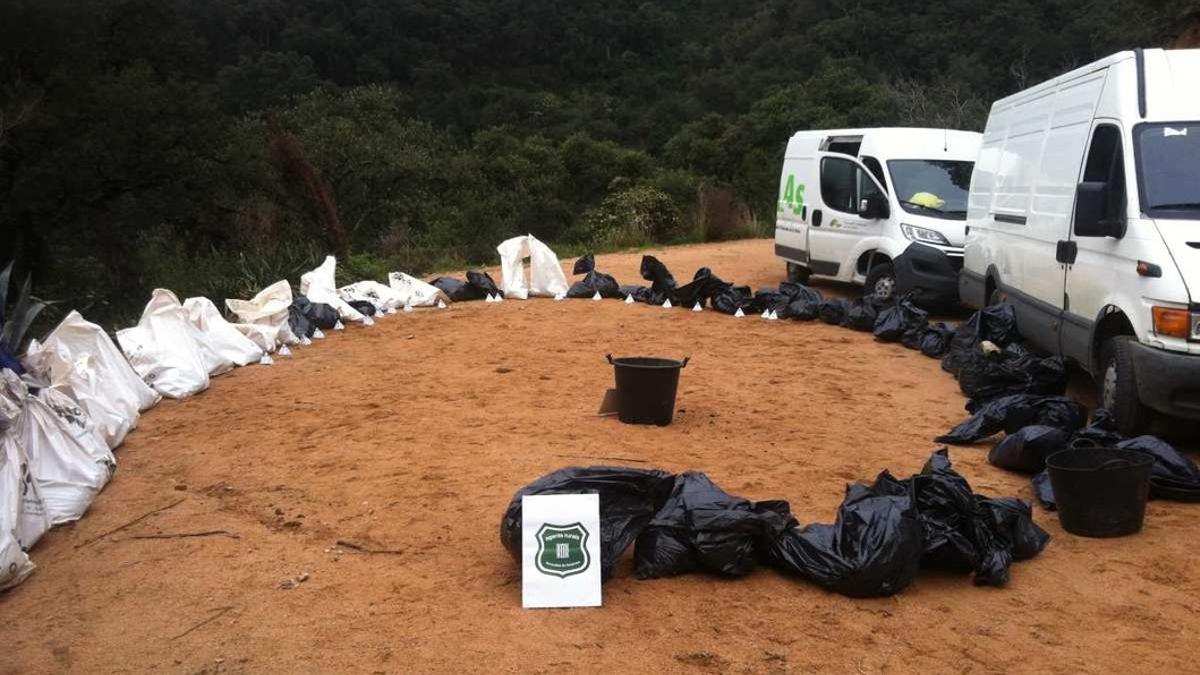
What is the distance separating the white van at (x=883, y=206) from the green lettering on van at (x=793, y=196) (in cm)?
3

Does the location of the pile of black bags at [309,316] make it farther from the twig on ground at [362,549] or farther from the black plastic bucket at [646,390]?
the twig on ground at [362,549]

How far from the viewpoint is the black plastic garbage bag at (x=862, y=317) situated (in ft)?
37.1

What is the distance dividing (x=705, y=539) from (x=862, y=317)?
723cm

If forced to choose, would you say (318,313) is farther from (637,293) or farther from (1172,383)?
(1172,383)

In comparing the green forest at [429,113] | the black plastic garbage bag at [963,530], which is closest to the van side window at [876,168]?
the green forest at [429,113]

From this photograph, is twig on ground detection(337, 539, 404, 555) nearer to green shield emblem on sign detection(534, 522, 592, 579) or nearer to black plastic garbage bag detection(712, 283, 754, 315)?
green shield emblem on sign detection(534, 522, 592, 579)

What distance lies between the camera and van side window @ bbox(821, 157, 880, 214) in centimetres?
1299

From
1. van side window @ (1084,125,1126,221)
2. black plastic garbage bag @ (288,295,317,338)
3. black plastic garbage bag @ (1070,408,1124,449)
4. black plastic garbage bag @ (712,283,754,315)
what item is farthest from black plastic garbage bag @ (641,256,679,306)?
black plastic garbage bag @ (1070,408,1124,449)

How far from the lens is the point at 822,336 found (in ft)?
36.3

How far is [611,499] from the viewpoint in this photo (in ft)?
15.3

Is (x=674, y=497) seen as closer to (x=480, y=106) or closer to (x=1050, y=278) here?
(x=1050, y=278)

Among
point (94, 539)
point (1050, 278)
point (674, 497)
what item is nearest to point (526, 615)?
point (674, 497)

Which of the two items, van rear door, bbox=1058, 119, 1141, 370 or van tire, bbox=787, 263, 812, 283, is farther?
van tire, bbox=787, 263, 812, 283

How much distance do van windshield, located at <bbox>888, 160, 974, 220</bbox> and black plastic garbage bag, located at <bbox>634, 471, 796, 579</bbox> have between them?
28.5ft
